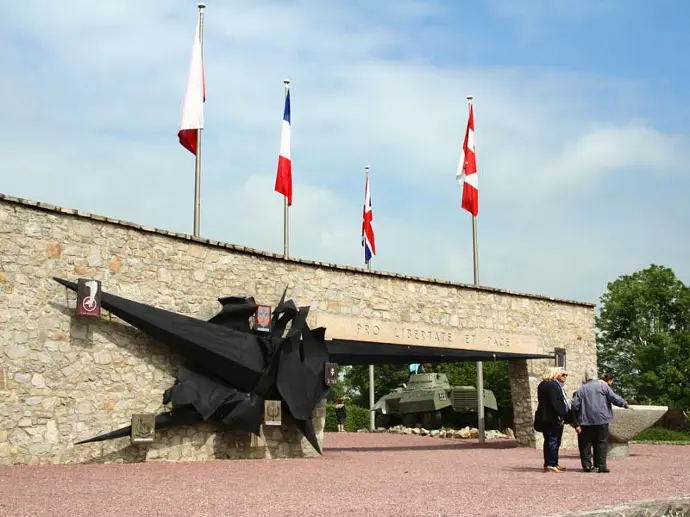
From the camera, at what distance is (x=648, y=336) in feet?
135

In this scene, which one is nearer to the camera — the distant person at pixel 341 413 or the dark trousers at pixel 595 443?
the dark trousers at pixel 595 443

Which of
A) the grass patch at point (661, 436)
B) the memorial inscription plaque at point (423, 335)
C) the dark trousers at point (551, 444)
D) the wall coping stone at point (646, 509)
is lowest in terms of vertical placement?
the grass patch at point (661, 436)

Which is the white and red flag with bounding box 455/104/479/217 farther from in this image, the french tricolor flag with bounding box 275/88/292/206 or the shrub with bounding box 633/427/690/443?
the shrub with bounding box 633/427/690/443

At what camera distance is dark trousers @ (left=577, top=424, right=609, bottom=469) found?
12.1 meters

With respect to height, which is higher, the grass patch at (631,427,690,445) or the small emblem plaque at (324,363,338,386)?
the small emblem plaque at (324,363,338,386)

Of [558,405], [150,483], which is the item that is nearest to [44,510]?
[150,483]

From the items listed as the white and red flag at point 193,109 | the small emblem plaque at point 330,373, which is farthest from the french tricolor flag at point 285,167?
the small emblem plaque at point 330,373

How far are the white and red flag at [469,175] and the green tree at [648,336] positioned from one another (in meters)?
20.6

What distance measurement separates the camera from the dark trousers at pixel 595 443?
1212cm

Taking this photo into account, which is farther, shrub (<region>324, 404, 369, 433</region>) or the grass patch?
shrub (<region>324, 404, 369, 433</region>)

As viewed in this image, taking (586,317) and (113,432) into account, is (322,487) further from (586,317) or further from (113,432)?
(586,317)

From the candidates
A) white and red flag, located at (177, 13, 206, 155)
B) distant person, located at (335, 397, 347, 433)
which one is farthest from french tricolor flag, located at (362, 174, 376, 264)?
white and red flag, located at (177, 13, 206, 155)

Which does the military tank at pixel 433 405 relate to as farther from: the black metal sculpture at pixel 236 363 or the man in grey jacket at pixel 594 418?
the man in grey jacket at pixel 594 418

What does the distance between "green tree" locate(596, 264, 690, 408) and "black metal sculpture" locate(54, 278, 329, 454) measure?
27.0 metres
